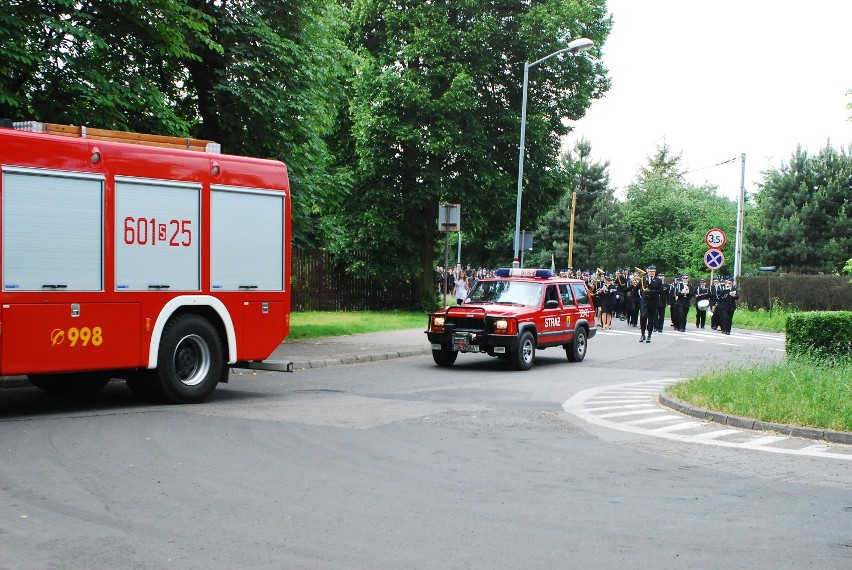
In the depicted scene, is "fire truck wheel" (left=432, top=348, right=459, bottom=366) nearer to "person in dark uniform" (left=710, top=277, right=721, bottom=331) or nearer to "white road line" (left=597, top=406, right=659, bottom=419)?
"white road line" (left=597, top=406, right=659, bottom=419)

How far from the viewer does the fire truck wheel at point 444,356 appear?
1872cm

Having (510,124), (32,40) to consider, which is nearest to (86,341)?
(32,40)

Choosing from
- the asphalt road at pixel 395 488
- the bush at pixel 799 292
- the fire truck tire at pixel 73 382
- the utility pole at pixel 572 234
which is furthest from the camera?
the utility pole at pixel 572 234

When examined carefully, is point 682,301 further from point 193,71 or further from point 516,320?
point 193,71

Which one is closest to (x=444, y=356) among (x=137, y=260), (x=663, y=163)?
(x=137, y=260)

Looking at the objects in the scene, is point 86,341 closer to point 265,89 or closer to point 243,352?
point 243,352

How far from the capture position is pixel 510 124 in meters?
36.2

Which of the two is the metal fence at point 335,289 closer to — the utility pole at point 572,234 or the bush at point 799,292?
the bush at point 799,292

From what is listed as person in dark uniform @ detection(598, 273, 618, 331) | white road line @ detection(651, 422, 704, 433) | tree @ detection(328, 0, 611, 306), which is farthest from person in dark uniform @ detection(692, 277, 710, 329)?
white road line @ detection(651, 422, 704, 433)

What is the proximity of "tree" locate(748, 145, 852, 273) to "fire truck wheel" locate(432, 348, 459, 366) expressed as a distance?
39469 mm

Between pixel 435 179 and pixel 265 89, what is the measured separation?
16.5m

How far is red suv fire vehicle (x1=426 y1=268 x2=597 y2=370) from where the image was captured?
18172 millimetres

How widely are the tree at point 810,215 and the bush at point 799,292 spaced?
14.4 meters

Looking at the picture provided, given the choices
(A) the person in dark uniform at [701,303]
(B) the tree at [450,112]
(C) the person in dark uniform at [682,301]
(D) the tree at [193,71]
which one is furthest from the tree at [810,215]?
(D) the tree at [193,71]
